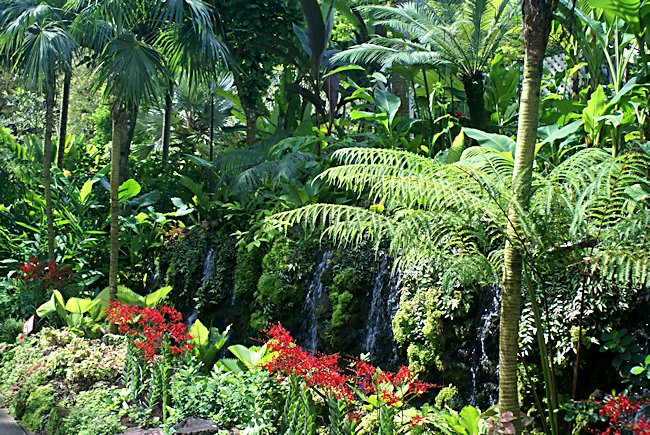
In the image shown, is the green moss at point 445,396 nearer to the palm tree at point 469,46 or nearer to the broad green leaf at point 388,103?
the palm tree at point 469,46

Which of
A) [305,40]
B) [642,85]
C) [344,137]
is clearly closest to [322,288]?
[344,137]

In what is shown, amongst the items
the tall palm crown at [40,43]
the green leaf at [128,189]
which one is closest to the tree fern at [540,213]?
the tall palm crown at [40,43]

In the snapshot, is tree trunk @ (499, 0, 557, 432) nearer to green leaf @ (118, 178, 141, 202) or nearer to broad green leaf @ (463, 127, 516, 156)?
broad green leaf @ (463, 127, 516, 156)

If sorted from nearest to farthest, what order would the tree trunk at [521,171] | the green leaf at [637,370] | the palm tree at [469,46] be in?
the tree trunk at [521,171] → the green leaf at [637,370] → the palm tree at [469,46]

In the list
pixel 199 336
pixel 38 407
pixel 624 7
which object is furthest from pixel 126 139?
pixel 624 7

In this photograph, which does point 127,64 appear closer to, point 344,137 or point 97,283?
point 344,137

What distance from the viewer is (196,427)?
5.22m

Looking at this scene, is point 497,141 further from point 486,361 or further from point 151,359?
point 151,359

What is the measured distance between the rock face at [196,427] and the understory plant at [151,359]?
0.28 m

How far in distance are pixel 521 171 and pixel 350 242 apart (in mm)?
1921

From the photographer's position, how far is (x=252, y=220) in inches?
331

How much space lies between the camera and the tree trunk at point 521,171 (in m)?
3.81

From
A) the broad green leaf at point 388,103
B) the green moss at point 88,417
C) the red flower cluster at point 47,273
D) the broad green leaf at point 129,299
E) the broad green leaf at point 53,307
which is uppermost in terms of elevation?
the broad green leaf at point 388,103

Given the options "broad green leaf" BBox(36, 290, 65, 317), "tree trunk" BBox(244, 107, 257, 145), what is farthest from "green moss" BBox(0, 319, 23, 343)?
"tree trunk" BBox(244, 107, 257, 145)
